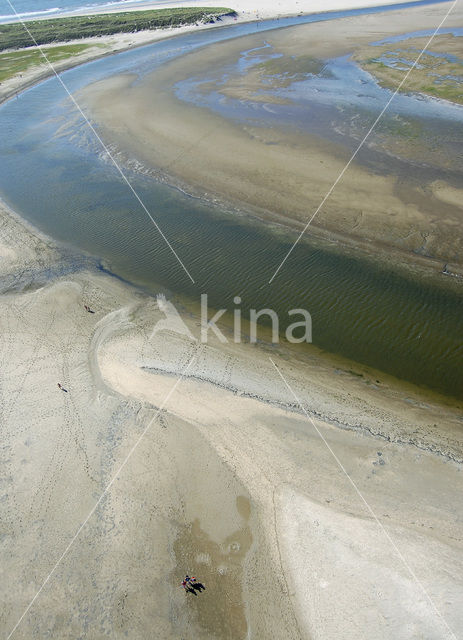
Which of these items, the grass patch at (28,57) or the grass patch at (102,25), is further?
the grass patch at (102,25)

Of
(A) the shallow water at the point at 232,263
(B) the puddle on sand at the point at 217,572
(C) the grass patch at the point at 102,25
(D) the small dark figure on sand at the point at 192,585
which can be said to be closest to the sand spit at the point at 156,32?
(C) the grass patch at the point at 102,25

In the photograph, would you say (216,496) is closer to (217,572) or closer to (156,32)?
(217,572)

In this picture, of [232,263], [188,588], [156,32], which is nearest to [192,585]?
[188,588]

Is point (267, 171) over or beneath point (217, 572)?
over

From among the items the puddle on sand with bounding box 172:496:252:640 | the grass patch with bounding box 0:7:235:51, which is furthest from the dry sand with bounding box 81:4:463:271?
the grass patch with bounding box 0:7:235:51

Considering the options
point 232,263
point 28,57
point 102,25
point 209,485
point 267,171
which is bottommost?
point 209,485

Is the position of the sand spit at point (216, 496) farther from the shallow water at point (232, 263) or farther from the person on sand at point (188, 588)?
the shallow water at point (232, 263)
